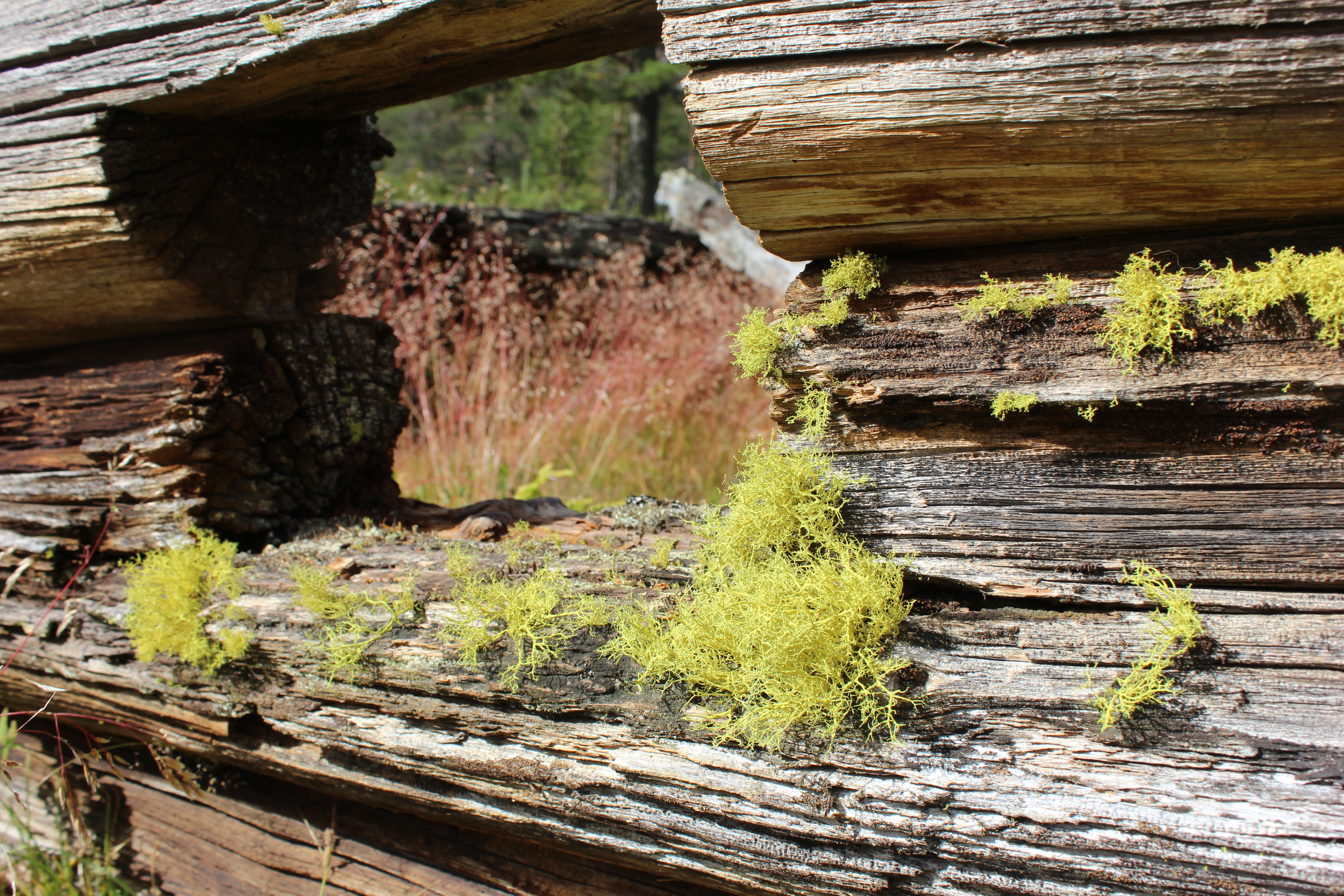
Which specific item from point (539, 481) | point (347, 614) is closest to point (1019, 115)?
point (347, 614)

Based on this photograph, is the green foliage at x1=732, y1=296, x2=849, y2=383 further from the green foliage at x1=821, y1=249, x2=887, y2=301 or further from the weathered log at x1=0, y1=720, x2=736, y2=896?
the weathered log at x1=0, y1=720, x2=736, y2=896

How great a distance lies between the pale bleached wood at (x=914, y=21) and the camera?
1.27 meters

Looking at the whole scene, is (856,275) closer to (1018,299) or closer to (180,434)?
(1018,299)

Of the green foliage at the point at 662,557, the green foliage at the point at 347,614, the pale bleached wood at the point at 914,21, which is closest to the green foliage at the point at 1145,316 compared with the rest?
the pale bleached wood at the point at 914,21

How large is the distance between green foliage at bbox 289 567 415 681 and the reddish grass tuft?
179cm

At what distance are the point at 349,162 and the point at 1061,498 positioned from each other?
8.04ft

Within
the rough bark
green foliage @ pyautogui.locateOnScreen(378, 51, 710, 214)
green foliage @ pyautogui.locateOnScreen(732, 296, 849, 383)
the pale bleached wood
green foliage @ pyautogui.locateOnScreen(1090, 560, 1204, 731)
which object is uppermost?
green foliage @ pyautogui.locateOnScreen(378, 51, 710, 214)

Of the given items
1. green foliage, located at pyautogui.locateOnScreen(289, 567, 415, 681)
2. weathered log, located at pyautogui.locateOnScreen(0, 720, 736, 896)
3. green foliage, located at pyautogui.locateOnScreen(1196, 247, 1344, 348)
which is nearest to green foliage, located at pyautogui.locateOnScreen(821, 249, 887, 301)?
green foliage, located at pyautogui.locateOnScreen(1196, 247, 1344, 348)

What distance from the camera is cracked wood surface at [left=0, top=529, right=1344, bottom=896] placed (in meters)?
1.33

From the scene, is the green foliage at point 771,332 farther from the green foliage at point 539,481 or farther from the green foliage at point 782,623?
the green foliage at point 539,481

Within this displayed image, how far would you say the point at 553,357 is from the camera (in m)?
5.73

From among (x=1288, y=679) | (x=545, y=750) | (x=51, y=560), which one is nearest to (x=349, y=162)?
(x=51, y=560)

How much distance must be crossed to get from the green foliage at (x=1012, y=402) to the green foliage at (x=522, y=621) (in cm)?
98

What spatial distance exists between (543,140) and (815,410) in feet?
40.7
